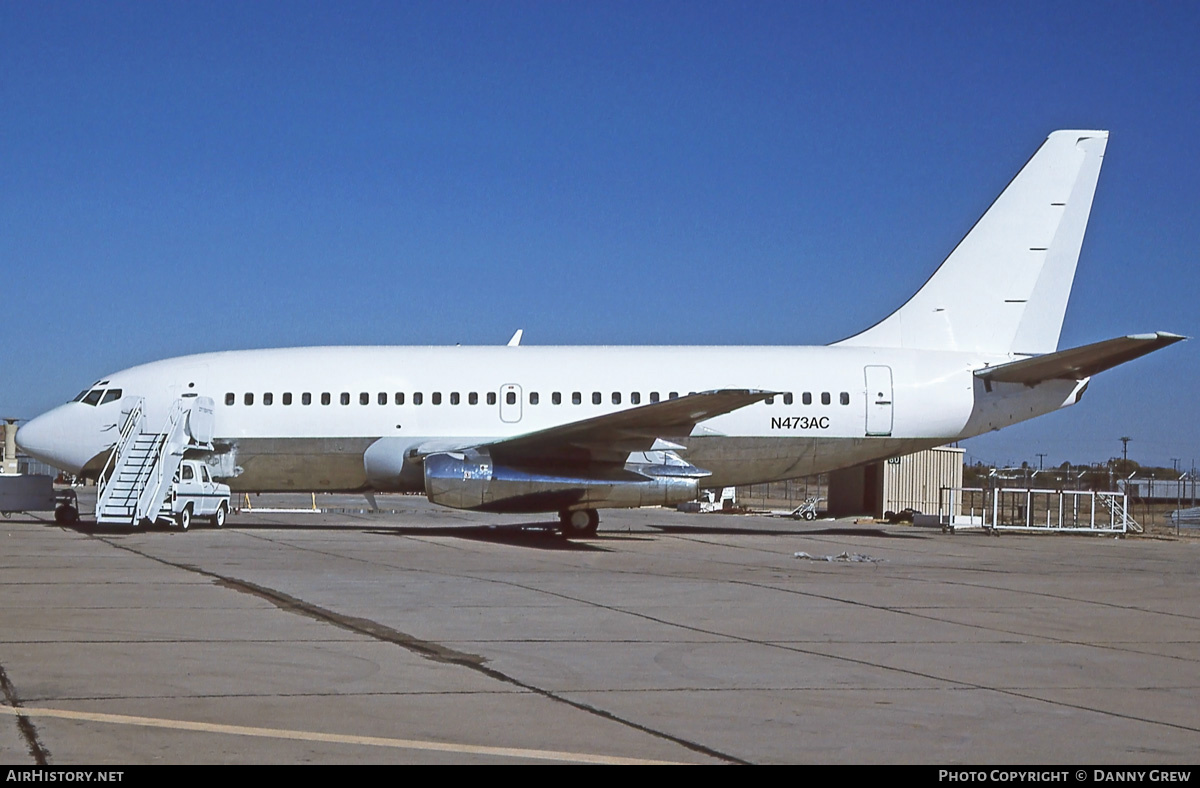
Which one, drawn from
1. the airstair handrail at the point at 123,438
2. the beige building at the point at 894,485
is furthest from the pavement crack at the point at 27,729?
the beige building at the point at 894,485

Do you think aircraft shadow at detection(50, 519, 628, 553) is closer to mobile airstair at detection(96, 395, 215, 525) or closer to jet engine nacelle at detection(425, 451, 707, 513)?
mobile airstair at detection(96, 395, 215, 525)

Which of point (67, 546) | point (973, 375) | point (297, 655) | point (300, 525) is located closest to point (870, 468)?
point (973, 375)

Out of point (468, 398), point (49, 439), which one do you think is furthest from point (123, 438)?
point (468, 398)

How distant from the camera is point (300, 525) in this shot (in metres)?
26.1

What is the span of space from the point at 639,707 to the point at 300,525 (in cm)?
2055

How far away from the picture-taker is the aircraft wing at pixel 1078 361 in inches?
800

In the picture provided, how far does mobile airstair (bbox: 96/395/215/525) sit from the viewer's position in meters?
21.5

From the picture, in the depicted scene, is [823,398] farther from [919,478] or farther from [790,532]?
[919,478]

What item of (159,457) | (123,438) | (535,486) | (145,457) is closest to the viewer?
(535,486)

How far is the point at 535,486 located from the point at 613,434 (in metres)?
1.64

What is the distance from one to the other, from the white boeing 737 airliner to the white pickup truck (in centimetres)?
25

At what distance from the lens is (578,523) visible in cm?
2286
